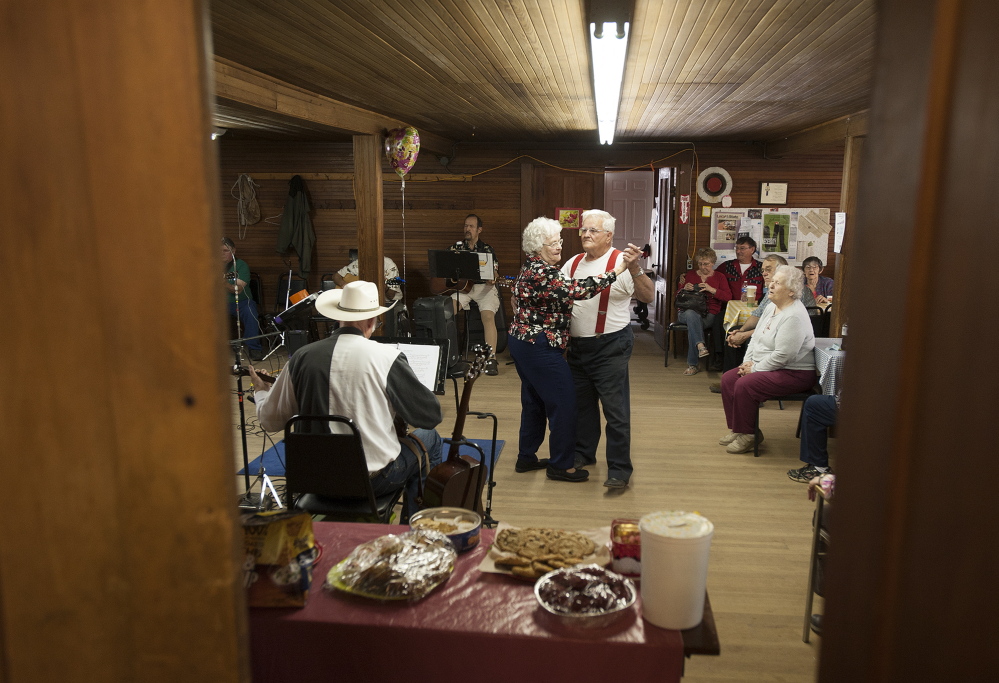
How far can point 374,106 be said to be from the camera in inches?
208

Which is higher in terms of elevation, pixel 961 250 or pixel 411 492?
pixel 961 250

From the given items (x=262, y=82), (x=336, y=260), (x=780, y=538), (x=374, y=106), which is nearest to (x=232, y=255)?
(x=336, y=260)

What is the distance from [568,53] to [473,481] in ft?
7.43

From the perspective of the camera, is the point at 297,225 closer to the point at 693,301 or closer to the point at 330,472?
the point at 693,301

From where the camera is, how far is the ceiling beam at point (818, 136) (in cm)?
568

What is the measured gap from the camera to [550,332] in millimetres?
3799

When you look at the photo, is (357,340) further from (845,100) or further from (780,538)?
(845,100)

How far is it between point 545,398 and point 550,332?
0.40 m

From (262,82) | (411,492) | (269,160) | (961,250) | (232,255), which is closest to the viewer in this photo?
(961,250)

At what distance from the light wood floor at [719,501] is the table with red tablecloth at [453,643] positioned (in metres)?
1.13

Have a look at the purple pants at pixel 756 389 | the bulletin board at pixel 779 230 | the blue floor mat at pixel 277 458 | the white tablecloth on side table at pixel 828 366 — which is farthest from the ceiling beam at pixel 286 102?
the bulletin board at pixel 779 230

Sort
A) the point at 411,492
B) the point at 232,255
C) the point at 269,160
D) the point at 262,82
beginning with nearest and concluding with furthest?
the point at 411,492 → the point at 262,82 → the point at 232,255 → the point at 269,160

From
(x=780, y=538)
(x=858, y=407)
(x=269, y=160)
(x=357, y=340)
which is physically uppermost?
(x=269, y=160)

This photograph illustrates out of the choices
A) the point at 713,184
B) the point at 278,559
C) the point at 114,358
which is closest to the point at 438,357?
the point at 278,559
